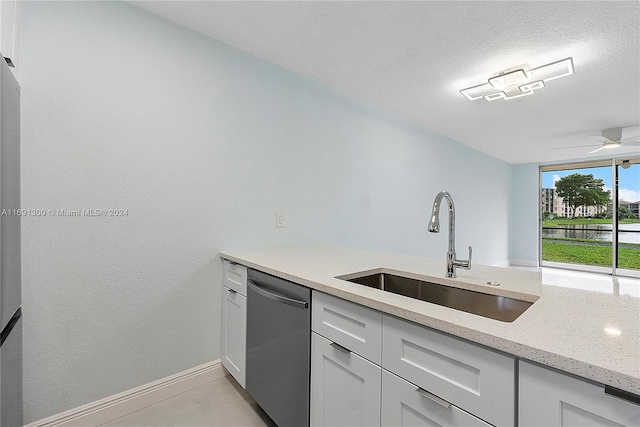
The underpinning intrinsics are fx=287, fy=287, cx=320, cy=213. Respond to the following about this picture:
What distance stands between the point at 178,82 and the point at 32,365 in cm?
175

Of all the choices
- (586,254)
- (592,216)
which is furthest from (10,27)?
(586,254)

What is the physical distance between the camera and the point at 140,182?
68.7 inches

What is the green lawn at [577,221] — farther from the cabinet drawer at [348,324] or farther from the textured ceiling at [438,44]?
the cabinet drawer at [348,324]

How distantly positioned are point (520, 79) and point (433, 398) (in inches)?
103

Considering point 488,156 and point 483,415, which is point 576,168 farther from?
point 483,415

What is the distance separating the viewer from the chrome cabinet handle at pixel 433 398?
770 millimetres

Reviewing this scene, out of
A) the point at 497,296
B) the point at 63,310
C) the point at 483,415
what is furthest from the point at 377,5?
the point at 63,310

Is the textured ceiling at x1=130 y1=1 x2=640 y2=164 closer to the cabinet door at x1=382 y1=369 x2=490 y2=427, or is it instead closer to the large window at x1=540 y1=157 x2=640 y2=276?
the cabinet door at x1=382 y1=369 x2=490 y2=427

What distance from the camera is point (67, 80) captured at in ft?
5.00

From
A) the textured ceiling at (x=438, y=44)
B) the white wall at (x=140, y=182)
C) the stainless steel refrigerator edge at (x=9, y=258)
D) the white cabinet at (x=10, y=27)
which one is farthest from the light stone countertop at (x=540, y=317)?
the textured ceiling at (x=438, y=44)

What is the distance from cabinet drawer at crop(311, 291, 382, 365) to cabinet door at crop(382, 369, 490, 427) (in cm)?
9

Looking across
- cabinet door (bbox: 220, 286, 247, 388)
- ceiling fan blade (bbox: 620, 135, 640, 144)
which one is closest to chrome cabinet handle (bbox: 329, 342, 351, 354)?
cabinet door (bbox: 220, 286, 247, 388)

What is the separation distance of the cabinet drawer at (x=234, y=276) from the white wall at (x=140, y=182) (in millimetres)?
83

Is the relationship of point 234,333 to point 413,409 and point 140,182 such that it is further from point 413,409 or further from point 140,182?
point 413,409
